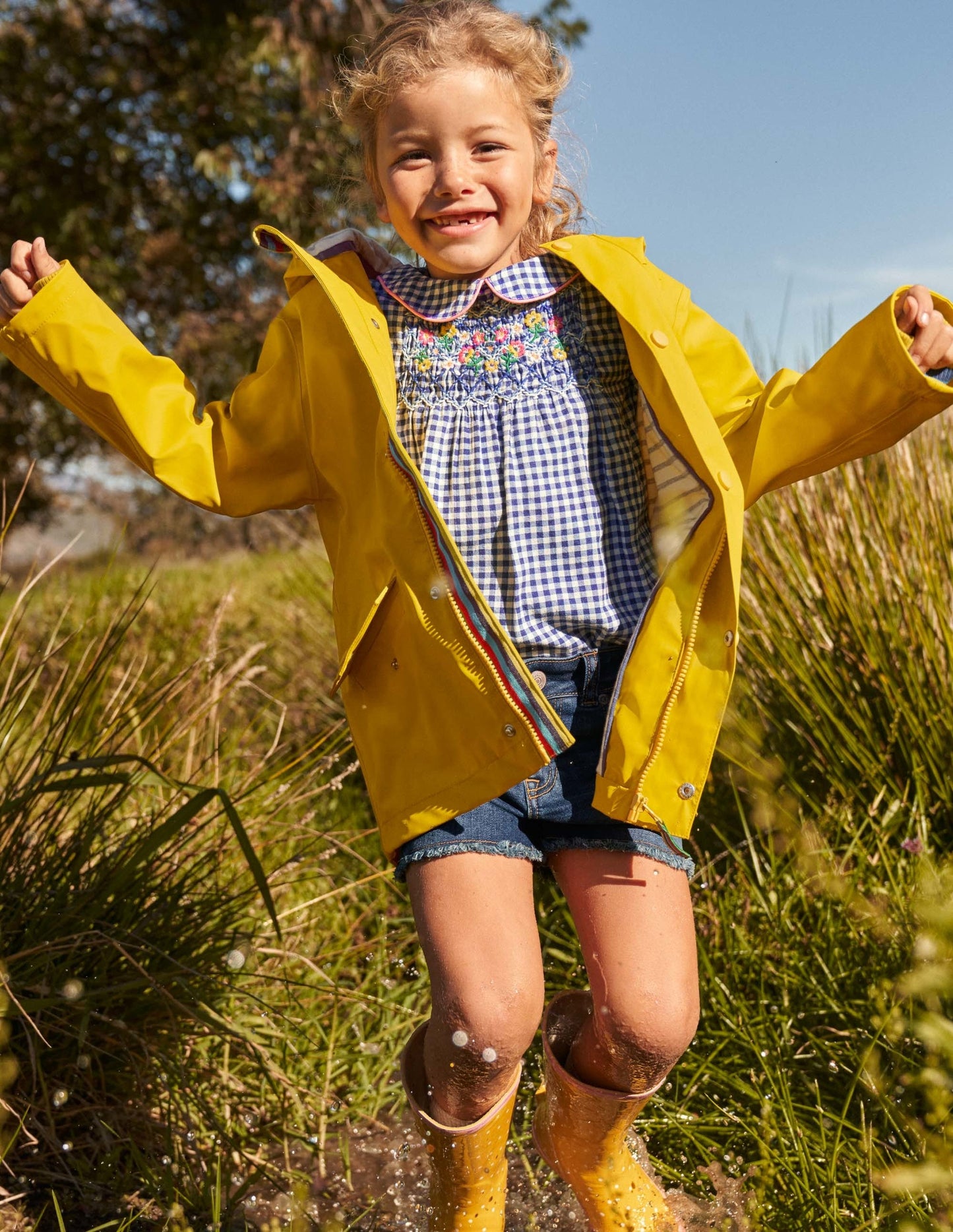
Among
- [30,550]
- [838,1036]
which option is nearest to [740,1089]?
[838,1036]

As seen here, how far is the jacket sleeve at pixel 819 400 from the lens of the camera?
1835mm

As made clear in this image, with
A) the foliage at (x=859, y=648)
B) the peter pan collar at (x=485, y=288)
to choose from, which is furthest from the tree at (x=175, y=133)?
the peter pan collar at (x=485, y=288)

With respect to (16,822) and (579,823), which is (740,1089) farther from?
(16,822)

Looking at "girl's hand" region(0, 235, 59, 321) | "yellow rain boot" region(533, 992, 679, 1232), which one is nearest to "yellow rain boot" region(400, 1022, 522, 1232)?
"yellow rain boot" region(533, 992, 679, 1232)

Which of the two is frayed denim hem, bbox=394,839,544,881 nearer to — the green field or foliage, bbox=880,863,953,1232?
the green field

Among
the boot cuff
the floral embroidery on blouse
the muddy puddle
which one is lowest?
the muddy puddle

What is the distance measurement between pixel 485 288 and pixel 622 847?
951mm

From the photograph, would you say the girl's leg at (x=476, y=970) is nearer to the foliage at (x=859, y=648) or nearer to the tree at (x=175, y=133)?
the foliage at (x=859, y=648)

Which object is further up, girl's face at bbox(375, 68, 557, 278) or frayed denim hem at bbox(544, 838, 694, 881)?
girl's face at bbox(375, 68, 557, 278)

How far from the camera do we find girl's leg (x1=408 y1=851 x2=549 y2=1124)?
1.70 metres

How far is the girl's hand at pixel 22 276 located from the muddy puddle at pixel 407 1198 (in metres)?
1.57

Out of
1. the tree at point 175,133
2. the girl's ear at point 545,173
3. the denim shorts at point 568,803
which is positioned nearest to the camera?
the denim shorts at point 568,803

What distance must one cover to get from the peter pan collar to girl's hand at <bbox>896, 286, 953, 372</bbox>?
540 mm

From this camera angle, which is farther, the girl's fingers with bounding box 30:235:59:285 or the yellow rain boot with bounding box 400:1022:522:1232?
the girl's fingers with bounding box 30:235:59:285
